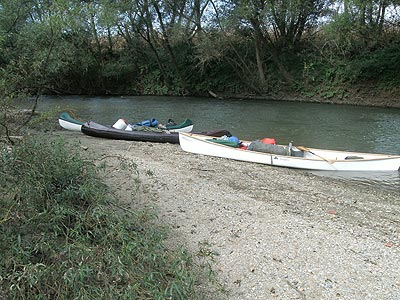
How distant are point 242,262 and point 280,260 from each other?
1.43 ft

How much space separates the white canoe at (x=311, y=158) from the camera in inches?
355

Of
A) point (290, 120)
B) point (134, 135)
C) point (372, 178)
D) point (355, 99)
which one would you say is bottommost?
point (372, 178)

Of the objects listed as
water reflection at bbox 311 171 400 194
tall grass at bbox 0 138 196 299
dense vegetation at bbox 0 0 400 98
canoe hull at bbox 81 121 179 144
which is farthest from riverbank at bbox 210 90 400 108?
tall grass at bbox 0 138 196 299

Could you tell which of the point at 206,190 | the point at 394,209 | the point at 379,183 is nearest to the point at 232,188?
the point at 206,190

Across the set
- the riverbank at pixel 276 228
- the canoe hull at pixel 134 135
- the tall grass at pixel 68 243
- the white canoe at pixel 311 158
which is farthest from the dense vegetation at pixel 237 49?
the tall grass at pixel 68 243

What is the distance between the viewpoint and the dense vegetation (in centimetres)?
2128

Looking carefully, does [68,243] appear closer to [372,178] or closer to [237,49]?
[372,178]

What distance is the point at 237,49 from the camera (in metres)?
26.1

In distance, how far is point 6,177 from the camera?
11.0ft

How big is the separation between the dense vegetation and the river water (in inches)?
114

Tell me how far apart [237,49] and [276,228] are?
74.2 ft

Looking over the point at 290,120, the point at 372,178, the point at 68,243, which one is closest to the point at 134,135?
the point at 372,178

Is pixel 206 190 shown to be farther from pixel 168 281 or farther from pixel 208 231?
pixel 168 281

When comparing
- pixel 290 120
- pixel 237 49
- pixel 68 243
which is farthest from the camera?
pixel 237 49
